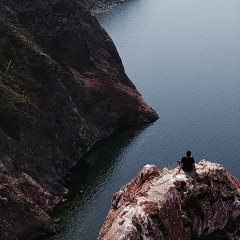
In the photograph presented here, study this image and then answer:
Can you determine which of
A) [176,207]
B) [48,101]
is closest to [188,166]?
[176,207]

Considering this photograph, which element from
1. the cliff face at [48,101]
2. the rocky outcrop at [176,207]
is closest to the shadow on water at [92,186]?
the cliff face at [48,101]

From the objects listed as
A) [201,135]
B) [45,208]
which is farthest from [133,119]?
[45,208]

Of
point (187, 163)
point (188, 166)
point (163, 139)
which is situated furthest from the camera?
point (163, 139)

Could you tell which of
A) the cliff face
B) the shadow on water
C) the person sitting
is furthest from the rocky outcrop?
the cliff face

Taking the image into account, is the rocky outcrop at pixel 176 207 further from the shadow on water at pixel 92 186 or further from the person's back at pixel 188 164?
the shadow on water at pixel 92 186

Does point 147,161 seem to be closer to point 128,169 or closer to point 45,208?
point 128,169

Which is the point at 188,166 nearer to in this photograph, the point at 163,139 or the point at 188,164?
the point at 188,164
